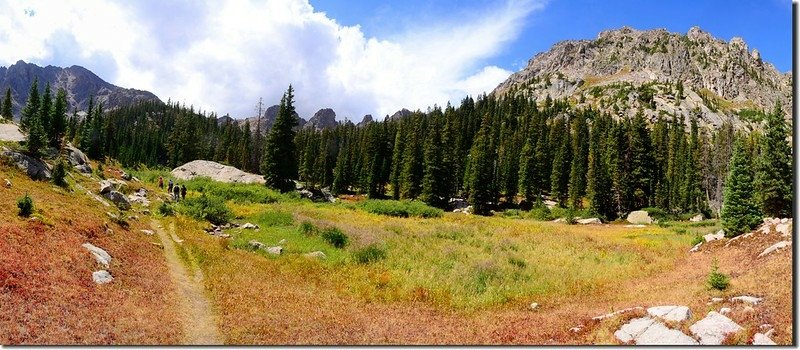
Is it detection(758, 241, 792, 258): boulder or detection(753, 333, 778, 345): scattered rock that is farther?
detection(758, 241, 792, 258): boulder

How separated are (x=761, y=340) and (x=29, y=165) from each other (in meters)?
43.0

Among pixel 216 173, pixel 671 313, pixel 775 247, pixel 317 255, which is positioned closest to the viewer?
pixel 671 313

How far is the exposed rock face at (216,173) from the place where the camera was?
8306cm

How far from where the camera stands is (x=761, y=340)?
10.8 meters

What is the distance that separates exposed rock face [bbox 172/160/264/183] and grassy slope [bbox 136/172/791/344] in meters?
47.6

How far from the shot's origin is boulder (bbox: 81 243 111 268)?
60.9ft

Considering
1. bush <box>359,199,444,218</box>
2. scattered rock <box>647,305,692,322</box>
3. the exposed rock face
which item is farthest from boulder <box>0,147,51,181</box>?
the exposed rock face

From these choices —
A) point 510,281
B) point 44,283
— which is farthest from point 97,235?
point 510,281

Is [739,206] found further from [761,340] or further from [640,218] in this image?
[640,218]

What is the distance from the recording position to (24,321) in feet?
38.4

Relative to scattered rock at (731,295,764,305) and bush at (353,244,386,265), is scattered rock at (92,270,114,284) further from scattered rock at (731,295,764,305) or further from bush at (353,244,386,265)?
scattered rock at (731,295,764,305)

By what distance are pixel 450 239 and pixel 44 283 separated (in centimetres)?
2726

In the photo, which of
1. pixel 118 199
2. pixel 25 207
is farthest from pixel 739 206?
pixel 118 199

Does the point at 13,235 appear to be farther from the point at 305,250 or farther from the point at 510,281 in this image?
the point at 510,281
